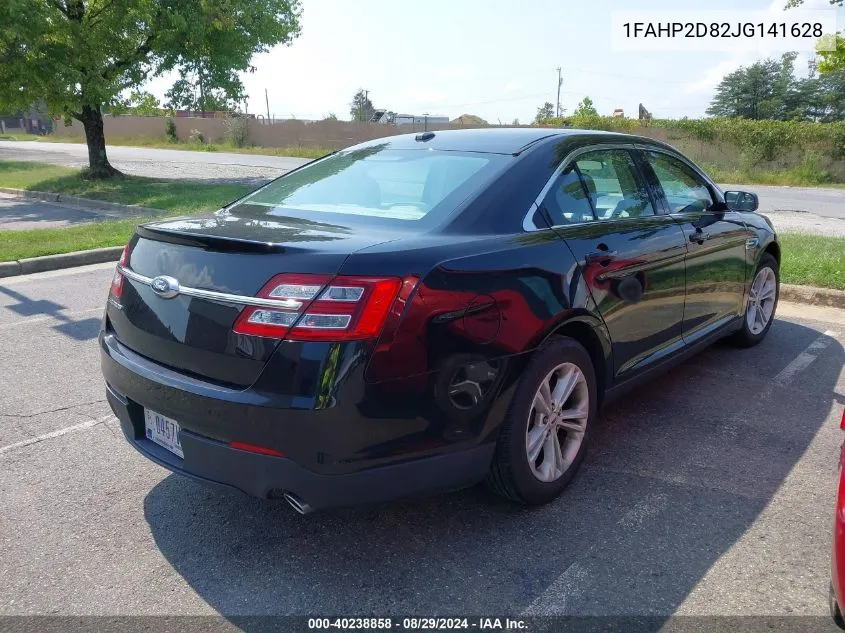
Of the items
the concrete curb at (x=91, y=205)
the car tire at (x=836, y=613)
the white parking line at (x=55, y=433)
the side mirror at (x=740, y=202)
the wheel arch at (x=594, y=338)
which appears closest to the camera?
the car tire at (x=836, y=613)

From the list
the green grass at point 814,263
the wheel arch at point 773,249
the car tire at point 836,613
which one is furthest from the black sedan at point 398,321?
the green grass at point 814,263

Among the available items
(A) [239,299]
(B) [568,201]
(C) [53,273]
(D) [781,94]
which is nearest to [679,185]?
(B) [568,201]

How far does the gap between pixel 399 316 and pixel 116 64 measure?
16.3m

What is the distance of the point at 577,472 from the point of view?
10.9ft

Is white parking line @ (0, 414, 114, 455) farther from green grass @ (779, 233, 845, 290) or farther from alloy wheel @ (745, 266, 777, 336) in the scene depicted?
green grass @ (779, 233, 845, 290)

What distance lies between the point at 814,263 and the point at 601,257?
5568mm

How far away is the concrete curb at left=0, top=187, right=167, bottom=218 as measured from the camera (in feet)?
41.2

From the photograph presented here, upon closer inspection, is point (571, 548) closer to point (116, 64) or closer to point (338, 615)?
point (338, 615)

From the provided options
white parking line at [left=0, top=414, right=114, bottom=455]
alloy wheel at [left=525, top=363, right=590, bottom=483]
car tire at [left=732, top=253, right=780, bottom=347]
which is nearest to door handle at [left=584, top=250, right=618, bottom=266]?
alloy wheel at [left=525, top=363, right=590, bottom=483]

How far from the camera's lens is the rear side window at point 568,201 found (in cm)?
323

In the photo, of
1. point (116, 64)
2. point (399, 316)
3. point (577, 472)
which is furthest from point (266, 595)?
point (116, 64)

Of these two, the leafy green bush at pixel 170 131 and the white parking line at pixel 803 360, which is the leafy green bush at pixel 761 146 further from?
the leafy green bush at pixel 170 131

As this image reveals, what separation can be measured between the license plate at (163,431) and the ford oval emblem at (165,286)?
1.52 feet

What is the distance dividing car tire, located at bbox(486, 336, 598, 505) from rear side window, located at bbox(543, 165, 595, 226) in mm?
590
